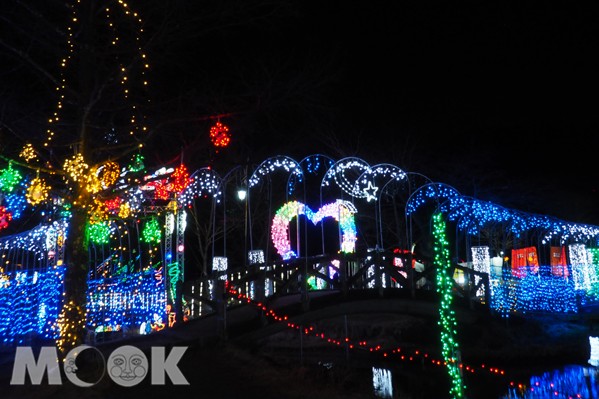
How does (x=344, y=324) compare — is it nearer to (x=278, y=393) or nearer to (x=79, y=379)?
(x=278, y=393)

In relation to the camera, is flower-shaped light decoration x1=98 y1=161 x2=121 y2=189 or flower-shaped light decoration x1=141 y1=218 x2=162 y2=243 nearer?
flower-shaped light decoration x1=98 y1=161 x2=121 y2=189

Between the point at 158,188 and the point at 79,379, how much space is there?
760 centimetres

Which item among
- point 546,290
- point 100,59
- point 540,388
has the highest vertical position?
point 100,59

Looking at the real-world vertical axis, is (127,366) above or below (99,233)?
below

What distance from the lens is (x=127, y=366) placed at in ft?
29.3

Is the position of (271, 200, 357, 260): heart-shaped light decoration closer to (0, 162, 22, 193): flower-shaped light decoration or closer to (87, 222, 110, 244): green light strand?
(87, 222, 110, 244): green light strand

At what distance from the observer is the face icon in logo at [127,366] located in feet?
27.7

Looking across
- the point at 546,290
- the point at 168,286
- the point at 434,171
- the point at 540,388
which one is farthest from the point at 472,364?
the point at 434,171

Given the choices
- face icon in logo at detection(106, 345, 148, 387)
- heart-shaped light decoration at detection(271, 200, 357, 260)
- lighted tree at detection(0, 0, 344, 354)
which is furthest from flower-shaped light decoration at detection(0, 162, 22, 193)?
heart-shaped light decoration at detection(271, 200, 357, 260)

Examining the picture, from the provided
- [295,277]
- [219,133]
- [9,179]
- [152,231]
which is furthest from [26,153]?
[152,231]

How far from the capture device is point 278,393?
27.6 feet

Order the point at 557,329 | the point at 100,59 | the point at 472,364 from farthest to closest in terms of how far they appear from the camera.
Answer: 1. the point at 557,329
2. the point at 472,364
3. the point at 100,59

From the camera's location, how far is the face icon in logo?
8.45 m

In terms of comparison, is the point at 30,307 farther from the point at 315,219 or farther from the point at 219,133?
the point at 315,219
